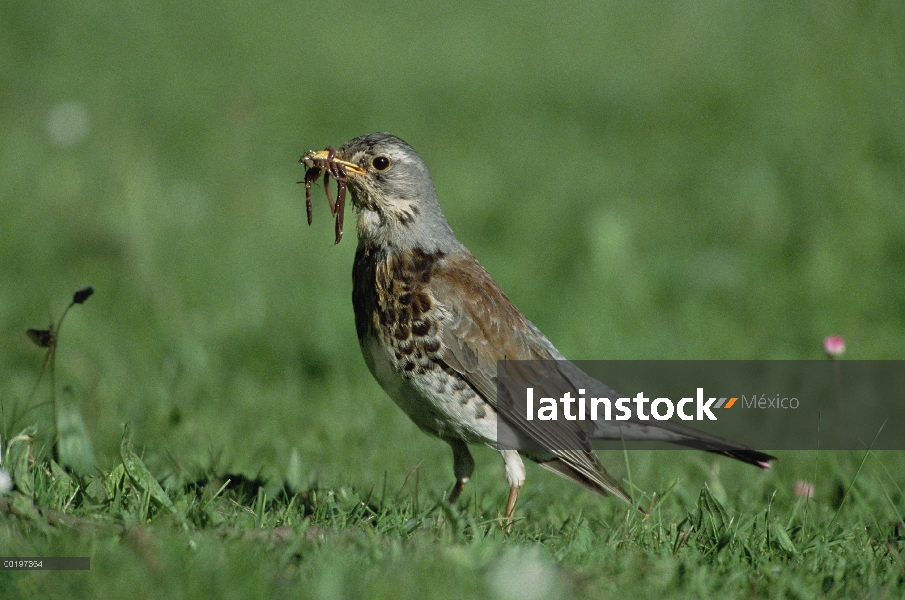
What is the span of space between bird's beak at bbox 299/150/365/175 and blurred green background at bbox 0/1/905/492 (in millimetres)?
1517

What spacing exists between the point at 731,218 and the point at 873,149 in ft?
4.26

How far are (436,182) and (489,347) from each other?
5.78 metres

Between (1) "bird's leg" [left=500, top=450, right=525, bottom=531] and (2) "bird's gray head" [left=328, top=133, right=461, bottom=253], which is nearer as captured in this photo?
(1) "bird's leg" [left=500, top=450, right=525, bottom=531]

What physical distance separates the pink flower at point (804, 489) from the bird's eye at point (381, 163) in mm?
2398

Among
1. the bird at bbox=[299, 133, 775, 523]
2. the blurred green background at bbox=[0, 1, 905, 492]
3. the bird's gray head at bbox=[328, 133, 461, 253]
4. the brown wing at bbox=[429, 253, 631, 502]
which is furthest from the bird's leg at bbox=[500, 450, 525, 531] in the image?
the bird's gray head at bbox=[328, 133, 461, 253]

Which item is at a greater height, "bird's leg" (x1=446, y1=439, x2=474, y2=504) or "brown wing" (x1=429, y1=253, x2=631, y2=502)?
"brown wing" (x1=429, y1=253, x2=631, y2=502)

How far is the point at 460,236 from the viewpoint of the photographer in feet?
32.0

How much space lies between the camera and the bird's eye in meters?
5.20

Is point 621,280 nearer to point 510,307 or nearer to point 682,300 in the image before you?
point 682,300

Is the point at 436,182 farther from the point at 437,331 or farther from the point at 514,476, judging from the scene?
the point at 514,476

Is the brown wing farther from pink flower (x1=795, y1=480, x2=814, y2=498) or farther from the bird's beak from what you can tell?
pink flower (x1=795, y1=480, x2=814, y2=498)

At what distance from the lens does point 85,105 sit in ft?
39.3

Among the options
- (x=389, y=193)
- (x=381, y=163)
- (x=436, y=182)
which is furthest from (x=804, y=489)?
(x=436, y=182)

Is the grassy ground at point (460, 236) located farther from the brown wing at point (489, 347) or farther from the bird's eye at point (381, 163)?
the bird's eye at point (381, 163)
